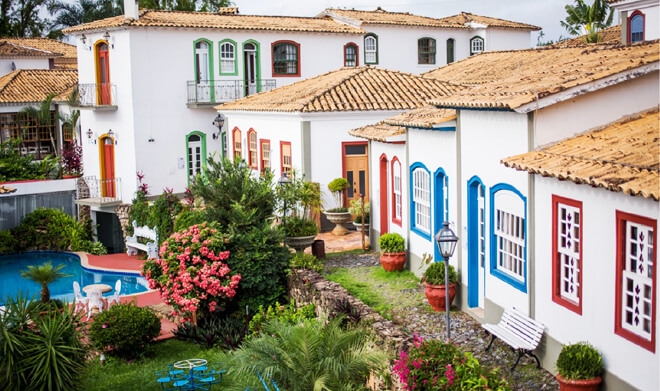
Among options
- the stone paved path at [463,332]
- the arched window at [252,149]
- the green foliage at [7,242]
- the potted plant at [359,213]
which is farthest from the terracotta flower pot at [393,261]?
the green foliage at [7,242]

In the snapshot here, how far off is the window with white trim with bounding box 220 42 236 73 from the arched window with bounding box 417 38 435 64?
1077cm

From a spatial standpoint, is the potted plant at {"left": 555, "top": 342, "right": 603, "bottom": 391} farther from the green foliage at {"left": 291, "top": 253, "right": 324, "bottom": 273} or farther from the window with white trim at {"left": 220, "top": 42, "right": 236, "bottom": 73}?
the window with white trim at {"left": 220, "top": 42, "right": 236, "bottom": 73}

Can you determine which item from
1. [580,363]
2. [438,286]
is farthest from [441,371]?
[438,286]

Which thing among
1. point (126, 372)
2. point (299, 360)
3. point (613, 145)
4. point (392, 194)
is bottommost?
point (126, 372)

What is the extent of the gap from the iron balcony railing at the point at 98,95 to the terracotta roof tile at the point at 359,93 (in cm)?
780

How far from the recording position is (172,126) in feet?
105

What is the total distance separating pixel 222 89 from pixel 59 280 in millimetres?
11225

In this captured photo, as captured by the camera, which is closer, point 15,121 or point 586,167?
point 586,167

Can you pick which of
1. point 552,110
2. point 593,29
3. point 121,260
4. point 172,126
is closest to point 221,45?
point 172,126

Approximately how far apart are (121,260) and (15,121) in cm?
1694

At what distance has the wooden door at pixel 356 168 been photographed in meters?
24.0

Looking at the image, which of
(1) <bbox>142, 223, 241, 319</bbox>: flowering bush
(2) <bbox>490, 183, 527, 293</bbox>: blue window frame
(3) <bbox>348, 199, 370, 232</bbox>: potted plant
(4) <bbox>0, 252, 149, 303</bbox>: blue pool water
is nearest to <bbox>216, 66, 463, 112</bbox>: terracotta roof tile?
(3) <bbox>348, 199, 370, 232</bbox>: potted plant

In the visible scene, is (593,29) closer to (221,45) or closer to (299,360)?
(221,45)

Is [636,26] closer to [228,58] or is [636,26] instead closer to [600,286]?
[228,58]
